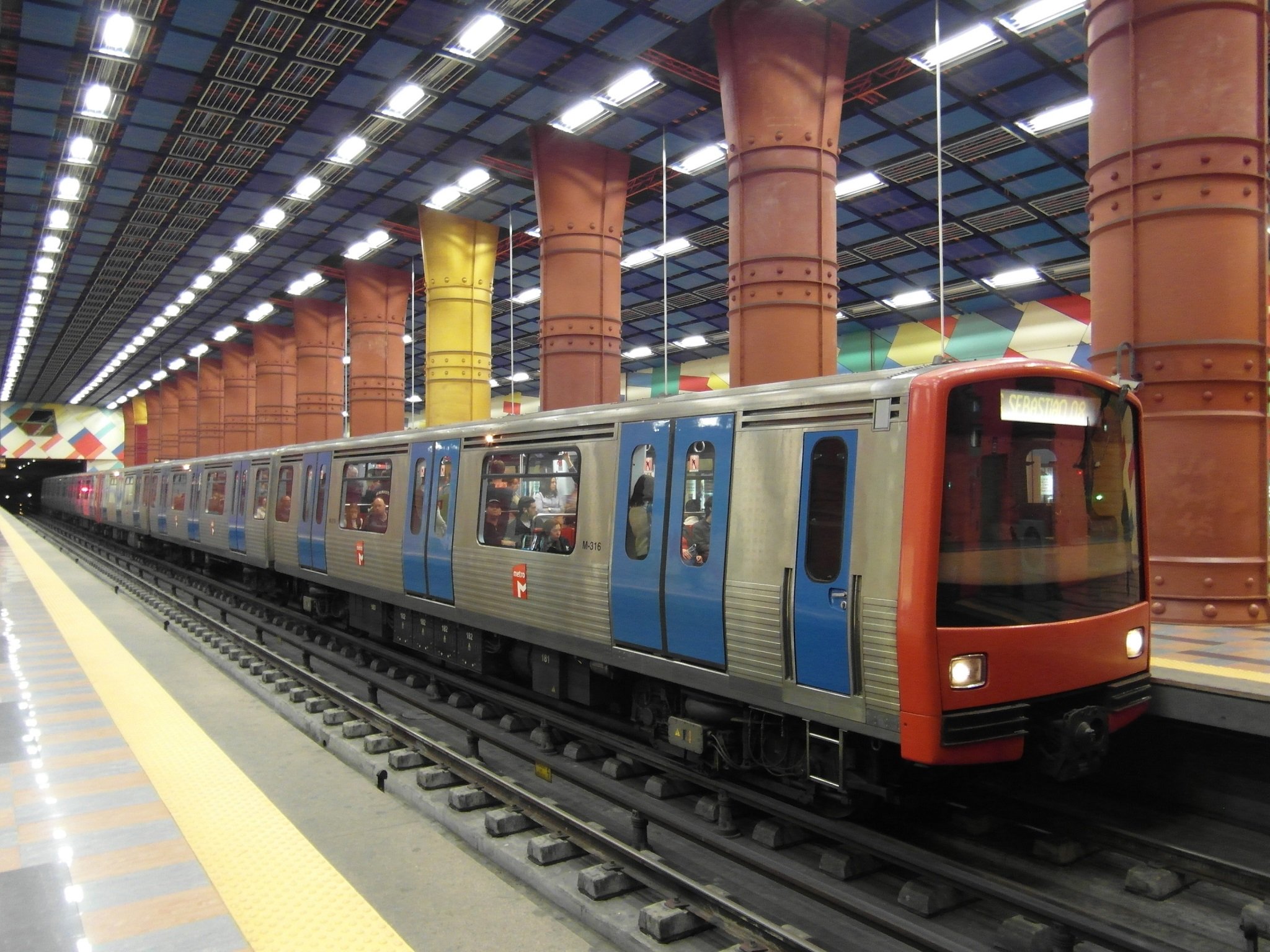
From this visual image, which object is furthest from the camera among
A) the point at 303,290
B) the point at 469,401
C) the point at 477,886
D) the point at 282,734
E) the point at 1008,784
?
the point at 303,290

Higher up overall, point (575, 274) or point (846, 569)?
point (575, 274)

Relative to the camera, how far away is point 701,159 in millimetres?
15000

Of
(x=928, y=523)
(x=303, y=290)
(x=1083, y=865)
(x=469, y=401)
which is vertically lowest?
(x=1083, y=865)

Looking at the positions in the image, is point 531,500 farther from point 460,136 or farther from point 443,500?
point 460,136

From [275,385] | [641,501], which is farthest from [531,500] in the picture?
[275,385]

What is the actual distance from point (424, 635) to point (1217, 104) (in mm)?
8699

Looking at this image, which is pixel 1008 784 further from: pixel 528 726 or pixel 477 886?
pixel 528 726

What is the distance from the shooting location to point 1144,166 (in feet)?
22.6

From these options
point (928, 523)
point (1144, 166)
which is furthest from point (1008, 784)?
point (1144, 166)

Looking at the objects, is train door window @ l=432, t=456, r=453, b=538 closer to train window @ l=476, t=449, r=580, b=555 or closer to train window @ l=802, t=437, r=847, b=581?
train window @ l=476, t=449, r=580, b=555

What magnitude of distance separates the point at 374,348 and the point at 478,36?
11891 millimetres

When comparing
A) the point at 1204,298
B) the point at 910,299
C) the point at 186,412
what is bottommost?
the point at 1204,298

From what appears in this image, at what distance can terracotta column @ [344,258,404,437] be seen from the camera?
71.5 feet

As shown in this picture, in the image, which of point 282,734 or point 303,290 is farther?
point 303,290
